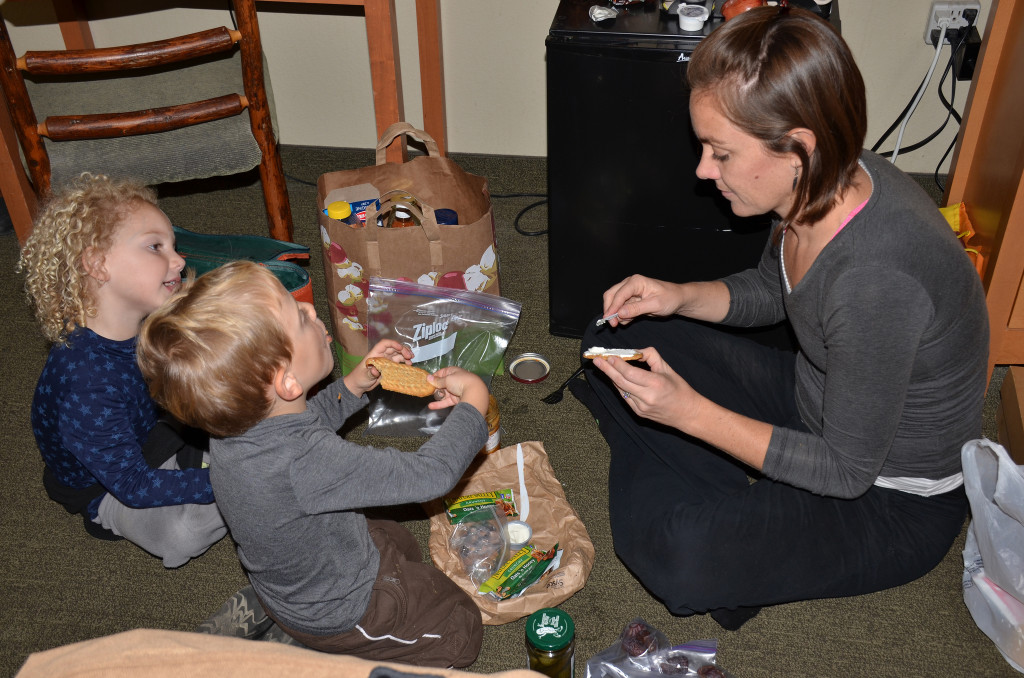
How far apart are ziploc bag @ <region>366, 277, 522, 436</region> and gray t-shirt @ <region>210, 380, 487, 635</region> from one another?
619 millimetres

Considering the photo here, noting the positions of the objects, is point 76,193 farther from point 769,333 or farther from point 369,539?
point 769,333

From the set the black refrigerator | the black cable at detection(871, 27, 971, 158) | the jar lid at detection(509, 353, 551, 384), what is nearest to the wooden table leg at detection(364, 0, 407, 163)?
the black refrigerator

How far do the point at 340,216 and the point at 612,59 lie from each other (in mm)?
692

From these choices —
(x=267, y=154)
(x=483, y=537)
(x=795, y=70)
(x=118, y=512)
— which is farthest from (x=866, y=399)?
(x=267, y=154)

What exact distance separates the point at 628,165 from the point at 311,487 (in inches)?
41.3

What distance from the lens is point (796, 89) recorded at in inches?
48.0

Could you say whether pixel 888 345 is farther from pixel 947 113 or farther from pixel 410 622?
pixel 947 113

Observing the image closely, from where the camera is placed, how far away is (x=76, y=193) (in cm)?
165

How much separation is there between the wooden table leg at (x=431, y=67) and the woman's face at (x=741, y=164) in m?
1.32

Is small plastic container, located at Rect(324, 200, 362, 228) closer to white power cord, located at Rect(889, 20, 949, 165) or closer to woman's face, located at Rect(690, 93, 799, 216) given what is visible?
woman's face, located at Rect(690, 93, 799, 216)

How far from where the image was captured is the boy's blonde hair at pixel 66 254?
5.19 ft

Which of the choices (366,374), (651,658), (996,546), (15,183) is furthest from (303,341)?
(15,183)

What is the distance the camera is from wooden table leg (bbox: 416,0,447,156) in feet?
8.33

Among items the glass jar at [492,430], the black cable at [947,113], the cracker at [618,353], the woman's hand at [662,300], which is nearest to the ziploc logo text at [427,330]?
the glass jar at [492,430]
